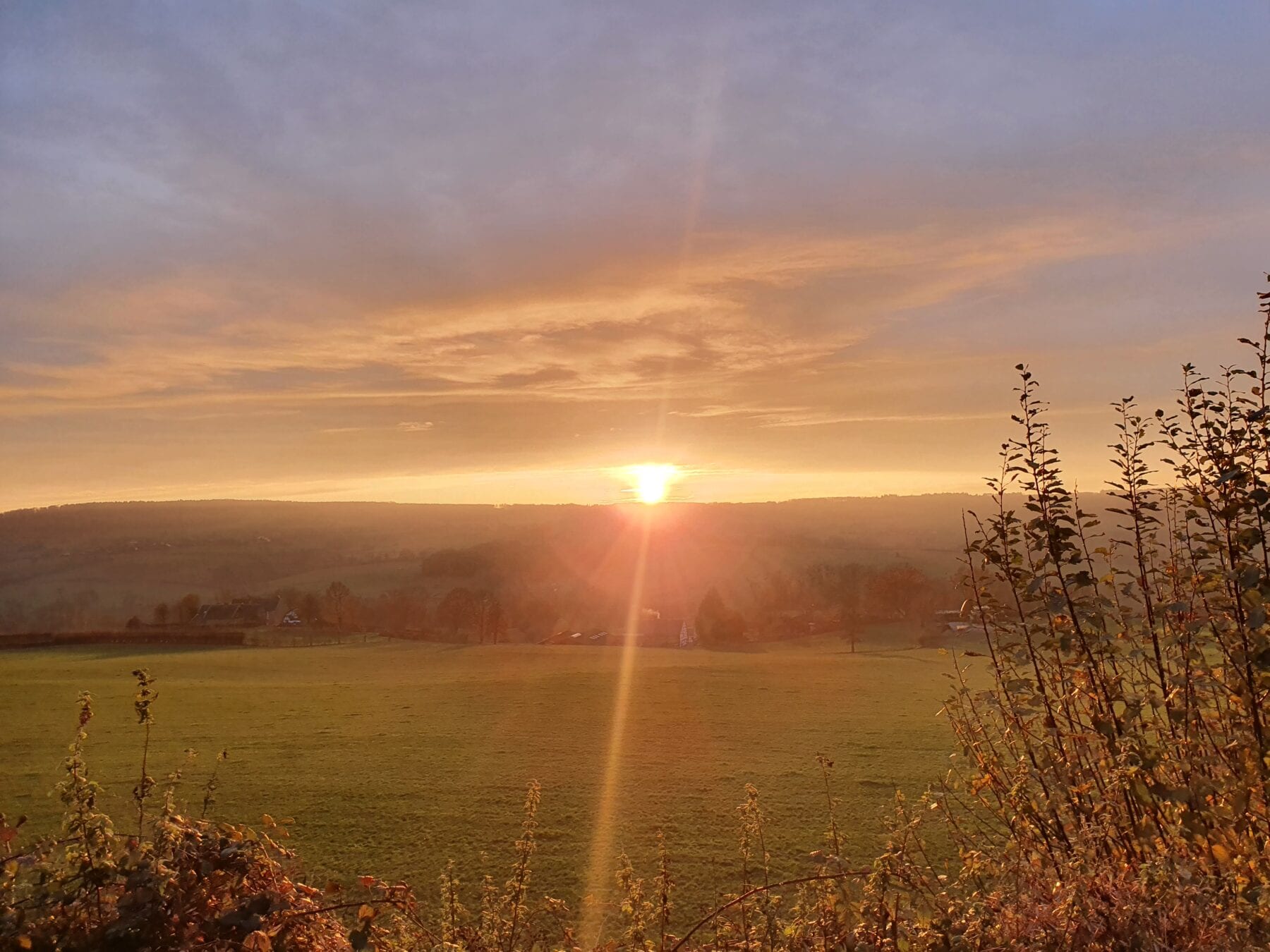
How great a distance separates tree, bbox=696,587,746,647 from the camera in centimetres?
6500

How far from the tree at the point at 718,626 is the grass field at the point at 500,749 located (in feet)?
49.2

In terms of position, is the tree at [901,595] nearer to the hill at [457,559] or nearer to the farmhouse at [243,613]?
the hill at [457,559]

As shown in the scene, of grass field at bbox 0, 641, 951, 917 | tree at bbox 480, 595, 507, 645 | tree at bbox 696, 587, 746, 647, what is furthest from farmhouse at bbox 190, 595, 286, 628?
tree at bbox 696, 587, 746, 647

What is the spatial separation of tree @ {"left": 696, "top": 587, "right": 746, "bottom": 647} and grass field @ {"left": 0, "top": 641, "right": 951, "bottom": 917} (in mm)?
14998

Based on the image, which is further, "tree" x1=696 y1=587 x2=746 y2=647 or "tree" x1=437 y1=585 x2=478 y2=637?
"tree" x1=437 y1=585 x2=478 y2=637

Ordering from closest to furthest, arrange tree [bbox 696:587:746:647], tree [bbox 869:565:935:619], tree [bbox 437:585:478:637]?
tree [bbox 869:565:935:619]
tree [bbox 696:587:746:647]
tree [bbox 437:585:478:637]

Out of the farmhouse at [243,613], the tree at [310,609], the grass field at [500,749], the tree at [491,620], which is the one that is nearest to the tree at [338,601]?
the tree at [310,609]

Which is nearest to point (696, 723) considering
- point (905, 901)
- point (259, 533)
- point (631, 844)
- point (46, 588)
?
point (631, 844)

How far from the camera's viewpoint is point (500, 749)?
1043 inches

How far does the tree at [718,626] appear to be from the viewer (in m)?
65.0

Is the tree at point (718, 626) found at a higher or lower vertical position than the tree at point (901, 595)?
lower

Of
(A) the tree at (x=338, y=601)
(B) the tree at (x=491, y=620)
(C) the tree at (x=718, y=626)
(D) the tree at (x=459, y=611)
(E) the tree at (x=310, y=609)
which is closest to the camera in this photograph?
(C) the tree at (x=718, y=626)

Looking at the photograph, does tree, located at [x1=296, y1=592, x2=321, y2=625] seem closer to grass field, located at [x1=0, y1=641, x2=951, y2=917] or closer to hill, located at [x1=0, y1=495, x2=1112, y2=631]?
hill, located at [x1=0, y1=495, x2=1112, y2=631]

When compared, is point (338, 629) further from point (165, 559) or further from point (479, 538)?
point (479, 538)
